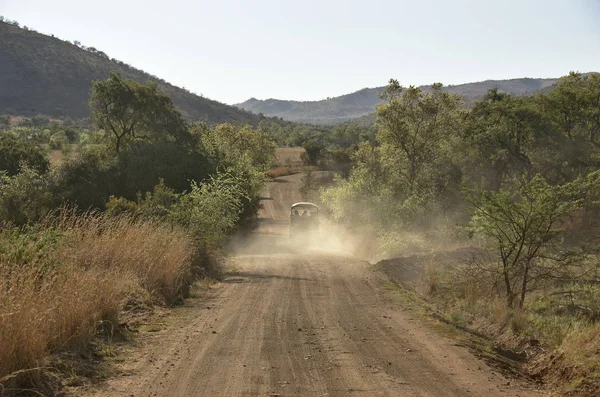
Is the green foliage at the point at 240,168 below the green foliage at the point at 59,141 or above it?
below

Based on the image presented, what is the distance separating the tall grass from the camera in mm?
6117

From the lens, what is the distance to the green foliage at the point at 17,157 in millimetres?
29047

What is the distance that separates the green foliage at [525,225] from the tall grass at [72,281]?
764cm

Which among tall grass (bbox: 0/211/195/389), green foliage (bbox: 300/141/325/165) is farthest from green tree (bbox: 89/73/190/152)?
Answer: green foliage (bbox: 300/141/325/165)

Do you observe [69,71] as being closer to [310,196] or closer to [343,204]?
[310,196]

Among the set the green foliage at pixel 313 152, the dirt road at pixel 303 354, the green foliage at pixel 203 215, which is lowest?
the dirt road at pixel 303 354

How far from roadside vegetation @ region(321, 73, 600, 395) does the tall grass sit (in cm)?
670

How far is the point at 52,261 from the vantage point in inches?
334

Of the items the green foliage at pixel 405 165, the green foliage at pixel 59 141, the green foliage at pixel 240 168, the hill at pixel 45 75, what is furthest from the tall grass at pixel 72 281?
the hill at pixel 45 75

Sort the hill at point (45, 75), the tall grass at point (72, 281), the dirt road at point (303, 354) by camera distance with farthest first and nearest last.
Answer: the hill at point (45, 75), the dirt road at point (303, 354), the tall grass at point (72, 281)

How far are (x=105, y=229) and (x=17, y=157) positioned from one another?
68.0ft

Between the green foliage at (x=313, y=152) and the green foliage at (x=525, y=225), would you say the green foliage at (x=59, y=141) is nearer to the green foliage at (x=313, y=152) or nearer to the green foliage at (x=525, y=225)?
the green foliage at (x=313, y=152)

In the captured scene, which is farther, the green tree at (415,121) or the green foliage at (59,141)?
the green foliage at (59,141)

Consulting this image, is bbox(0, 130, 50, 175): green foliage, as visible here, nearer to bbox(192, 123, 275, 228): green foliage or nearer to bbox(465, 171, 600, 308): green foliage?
bbox(192, 123, 275, 228): green foliage
